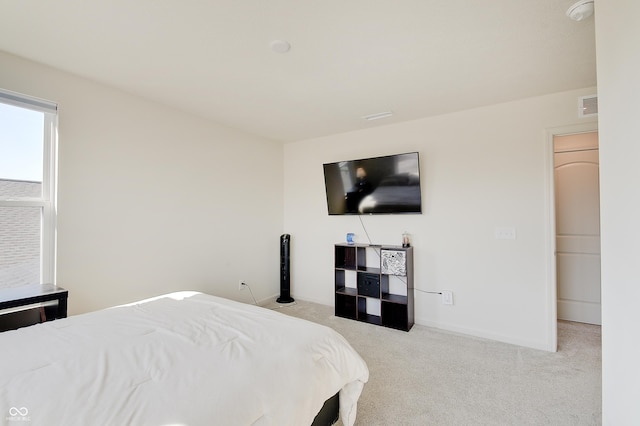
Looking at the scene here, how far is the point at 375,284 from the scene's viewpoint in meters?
3.43

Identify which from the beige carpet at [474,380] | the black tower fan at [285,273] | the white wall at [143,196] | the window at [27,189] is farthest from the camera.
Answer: the black tower fan at [285,273]

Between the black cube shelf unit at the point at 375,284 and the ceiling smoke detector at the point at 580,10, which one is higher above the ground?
the ceiling smoke detector at the point at 580,10

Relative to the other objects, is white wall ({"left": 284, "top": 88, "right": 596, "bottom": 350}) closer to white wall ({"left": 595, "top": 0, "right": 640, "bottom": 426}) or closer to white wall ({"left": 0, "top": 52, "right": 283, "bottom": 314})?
white wall ({"left": 0, "top": 52, "right": 283, "bottom": 314})

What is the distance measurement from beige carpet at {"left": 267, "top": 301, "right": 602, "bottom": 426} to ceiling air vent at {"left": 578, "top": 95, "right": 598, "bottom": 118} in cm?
222

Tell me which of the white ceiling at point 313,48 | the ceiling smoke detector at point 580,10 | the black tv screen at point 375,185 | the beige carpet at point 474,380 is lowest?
the beige carpet at point 474,380

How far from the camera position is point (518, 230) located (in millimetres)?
2896

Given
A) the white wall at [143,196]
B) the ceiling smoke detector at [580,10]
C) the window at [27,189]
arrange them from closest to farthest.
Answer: the ceiling smoke detector at [580,10]
the window at [27,189]
the white wall at [143,196]

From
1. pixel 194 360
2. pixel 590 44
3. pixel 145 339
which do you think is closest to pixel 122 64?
→ pixel 145 339

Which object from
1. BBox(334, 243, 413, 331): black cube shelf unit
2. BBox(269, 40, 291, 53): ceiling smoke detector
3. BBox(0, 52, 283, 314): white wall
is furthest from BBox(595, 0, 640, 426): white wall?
BBox(0, 52, 283, 314): white wall

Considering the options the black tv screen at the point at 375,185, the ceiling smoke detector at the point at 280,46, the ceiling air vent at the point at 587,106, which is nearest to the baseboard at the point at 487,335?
the black tv screen at the point at 375,185

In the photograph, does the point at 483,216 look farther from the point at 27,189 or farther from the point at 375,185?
the point at 27,189

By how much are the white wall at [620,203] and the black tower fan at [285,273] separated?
11.6 ft

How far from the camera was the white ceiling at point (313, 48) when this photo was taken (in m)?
1.61

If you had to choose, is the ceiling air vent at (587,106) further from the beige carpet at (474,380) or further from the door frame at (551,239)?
the beige carpet at (474,380)
